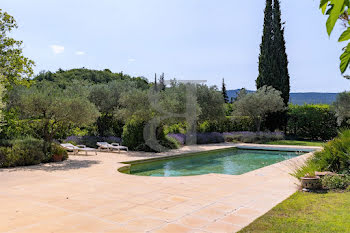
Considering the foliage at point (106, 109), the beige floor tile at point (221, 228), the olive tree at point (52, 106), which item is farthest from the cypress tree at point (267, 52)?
the beige floor tile at point (221, 228)

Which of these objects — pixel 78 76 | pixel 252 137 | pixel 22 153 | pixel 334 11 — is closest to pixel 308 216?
pixel 334 11

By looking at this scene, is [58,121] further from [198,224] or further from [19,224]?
[198,224]

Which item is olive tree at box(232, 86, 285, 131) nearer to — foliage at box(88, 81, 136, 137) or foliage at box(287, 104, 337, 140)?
foliage at box(287, 104, 337, 140)

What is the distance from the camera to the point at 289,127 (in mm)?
24734

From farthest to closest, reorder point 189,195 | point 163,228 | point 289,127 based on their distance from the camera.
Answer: point 289,127 < point 189,195 < point 163,228

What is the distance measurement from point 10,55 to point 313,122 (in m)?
21.1

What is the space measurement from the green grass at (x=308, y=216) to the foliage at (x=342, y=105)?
1487 centimetres

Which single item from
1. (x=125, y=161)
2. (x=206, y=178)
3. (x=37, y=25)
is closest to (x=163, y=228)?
(x=206, y=178)

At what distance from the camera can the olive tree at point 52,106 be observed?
1089 centimetres

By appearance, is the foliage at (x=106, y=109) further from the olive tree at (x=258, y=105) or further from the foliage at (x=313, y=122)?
the foliage at (x=313, y=122)

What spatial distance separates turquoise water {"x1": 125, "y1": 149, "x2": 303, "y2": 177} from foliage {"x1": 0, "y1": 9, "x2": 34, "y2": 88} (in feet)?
20.4

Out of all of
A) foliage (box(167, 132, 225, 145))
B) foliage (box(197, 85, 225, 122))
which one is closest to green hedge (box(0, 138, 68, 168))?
foliage (box(167, 132, 225, 145))

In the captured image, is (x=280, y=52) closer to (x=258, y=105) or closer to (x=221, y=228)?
(x=258, y=105)

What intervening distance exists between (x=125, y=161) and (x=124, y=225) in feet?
24.2
